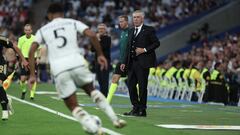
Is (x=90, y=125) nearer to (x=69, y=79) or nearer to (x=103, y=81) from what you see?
(x=69, y=79)

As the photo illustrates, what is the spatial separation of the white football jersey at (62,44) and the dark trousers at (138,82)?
4.48 m

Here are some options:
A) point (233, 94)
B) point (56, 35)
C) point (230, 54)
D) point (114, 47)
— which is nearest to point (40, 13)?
point (114, 47)

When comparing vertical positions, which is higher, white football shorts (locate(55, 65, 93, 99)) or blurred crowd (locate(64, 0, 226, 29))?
blurred crowd (locate(64, 0, 226, 29))

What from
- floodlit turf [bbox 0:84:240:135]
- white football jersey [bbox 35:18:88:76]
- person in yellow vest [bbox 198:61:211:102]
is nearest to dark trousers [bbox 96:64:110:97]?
floodlit turf [bbox 0:84:240:135]

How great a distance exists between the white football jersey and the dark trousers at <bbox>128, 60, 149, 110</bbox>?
448cm

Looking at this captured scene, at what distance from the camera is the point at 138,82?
14.3 metres

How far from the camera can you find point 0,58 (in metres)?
13.3

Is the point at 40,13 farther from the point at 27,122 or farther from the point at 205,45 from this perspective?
the point at 27,122

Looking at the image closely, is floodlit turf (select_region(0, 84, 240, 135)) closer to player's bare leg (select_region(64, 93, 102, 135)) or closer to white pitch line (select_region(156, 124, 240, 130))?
white pitch line (select_region(156, 124, 240, 130))

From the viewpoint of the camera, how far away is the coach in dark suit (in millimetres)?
14219

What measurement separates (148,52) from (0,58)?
3.19 m

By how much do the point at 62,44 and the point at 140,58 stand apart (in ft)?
15.6

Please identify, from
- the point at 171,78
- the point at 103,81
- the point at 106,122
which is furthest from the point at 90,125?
the point at 171,78

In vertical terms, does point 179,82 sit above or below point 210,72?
below
